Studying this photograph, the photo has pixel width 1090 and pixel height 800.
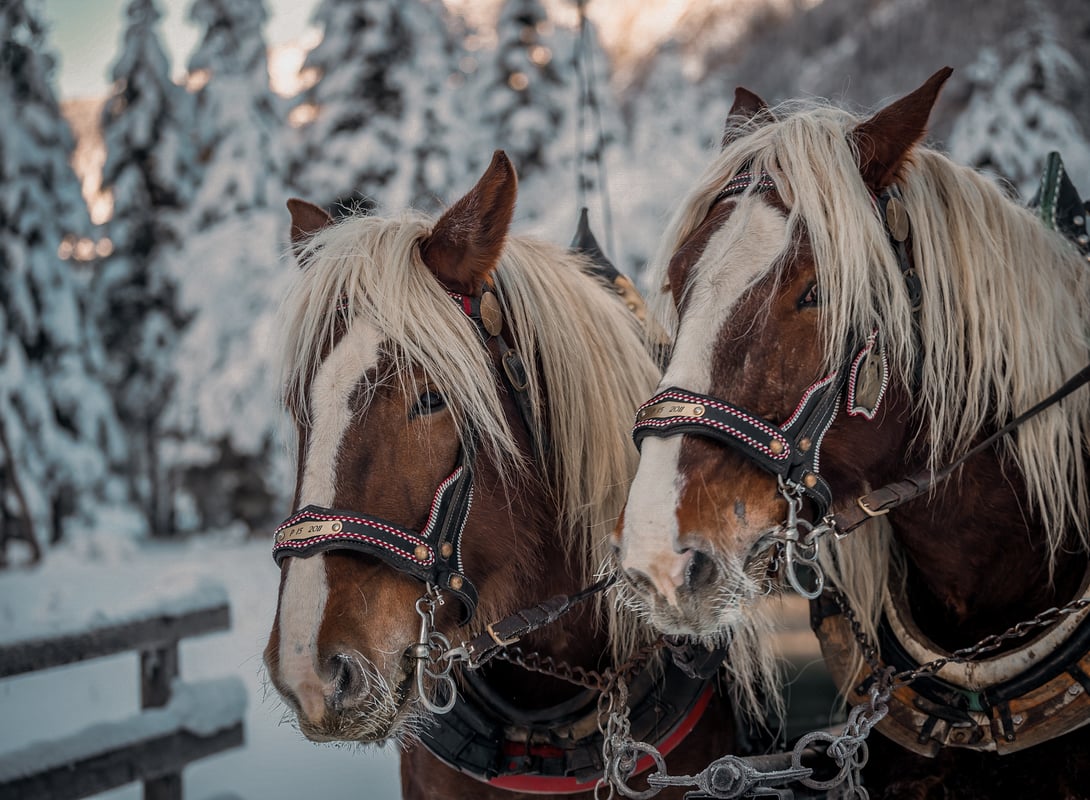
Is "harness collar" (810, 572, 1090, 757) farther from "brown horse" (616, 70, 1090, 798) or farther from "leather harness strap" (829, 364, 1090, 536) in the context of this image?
"leather harness strap" (829, 364, 1090, 536)

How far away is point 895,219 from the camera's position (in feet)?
5.50

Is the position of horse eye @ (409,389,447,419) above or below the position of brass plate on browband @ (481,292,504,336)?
below

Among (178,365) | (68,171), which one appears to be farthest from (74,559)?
(68,171)

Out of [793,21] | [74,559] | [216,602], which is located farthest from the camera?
[793,21]

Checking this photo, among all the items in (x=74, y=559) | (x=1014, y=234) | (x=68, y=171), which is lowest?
(x=74, y=559)

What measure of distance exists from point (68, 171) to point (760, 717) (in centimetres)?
1486

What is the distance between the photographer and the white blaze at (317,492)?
1.54m

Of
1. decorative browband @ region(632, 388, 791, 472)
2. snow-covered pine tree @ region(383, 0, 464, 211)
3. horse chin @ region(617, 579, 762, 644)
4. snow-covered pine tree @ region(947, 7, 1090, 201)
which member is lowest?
horse chin @ region(617, 579, 762, 644)

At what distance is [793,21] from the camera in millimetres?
22781

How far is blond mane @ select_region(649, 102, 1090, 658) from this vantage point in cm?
161

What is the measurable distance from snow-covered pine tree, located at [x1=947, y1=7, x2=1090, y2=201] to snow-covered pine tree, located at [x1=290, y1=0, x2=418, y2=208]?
281 inches

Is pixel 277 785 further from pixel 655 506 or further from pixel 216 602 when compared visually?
pixel 655 506

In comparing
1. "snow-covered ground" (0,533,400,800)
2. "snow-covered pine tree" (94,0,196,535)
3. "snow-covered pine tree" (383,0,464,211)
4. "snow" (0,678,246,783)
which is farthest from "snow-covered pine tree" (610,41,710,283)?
"snow-covered pine tree" (94,0,196,535)

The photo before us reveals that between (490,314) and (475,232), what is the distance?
189mm
